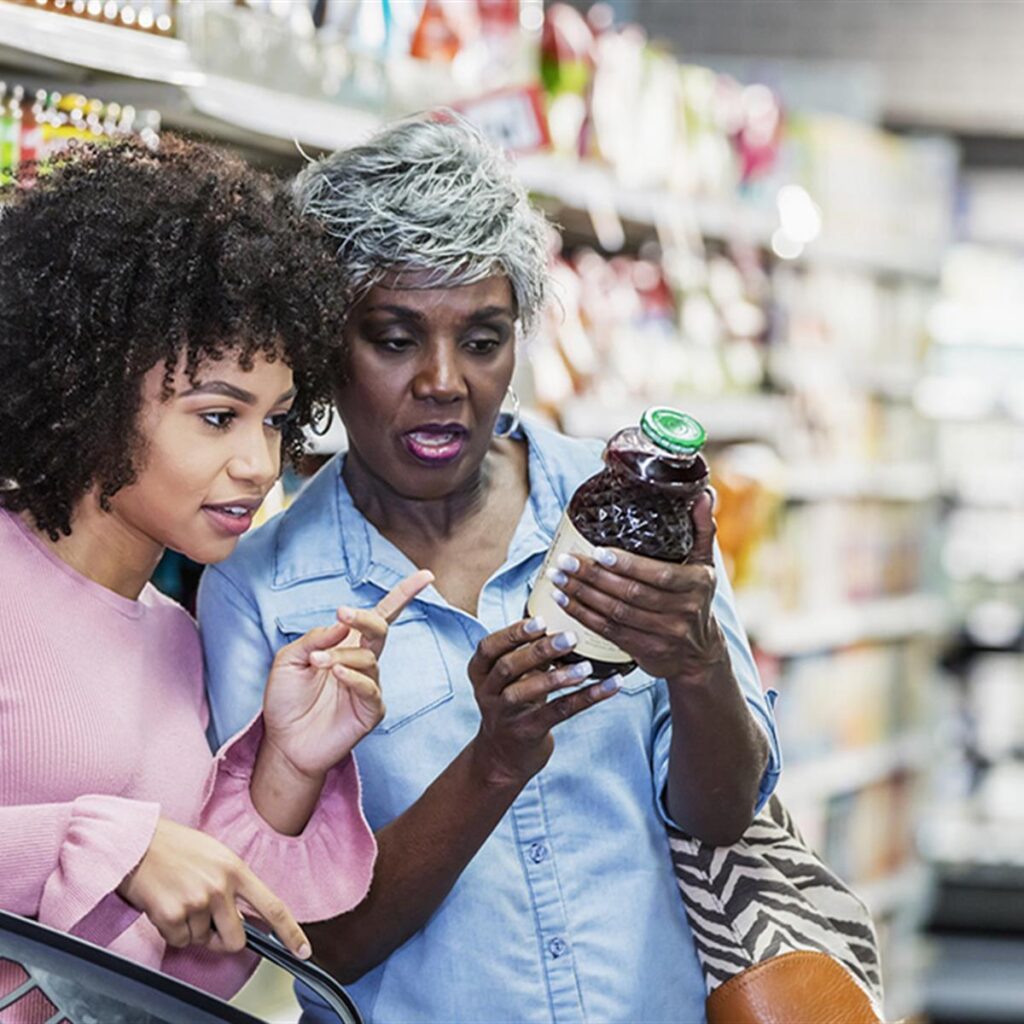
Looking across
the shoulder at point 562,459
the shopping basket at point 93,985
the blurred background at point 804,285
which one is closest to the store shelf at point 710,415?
the blurred background at point 804,285

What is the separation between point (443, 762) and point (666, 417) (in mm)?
523

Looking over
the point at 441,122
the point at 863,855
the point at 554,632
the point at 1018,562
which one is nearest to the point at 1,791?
the point at 554,632

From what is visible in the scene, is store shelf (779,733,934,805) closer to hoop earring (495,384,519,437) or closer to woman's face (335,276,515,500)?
hoop earring (495,384,519,437)

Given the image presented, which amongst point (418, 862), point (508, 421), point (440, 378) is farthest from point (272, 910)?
point (508, 421)

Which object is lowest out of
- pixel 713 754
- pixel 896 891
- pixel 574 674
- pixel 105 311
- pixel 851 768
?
pixel 896 891

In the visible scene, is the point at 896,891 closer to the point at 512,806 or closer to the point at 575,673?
the point at 512,806

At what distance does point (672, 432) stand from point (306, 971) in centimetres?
57

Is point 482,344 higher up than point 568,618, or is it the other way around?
point 482,344

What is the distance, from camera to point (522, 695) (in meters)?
1.66

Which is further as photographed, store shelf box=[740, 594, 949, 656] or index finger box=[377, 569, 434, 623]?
store shelf box=[740, 594, 949, 656]

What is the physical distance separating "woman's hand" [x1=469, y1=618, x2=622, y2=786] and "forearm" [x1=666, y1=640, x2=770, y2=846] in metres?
0.10

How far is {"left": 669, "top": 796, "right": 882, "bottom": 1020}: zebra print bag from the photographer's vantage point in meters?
1.92

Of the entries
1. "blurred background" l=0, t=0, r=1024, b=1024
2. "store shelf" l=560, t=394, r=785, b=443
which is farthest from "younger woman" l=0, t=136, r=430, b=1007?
"store shelf" l=560, t=394, r=785, b=443

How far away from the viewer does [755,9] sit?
280 inches
